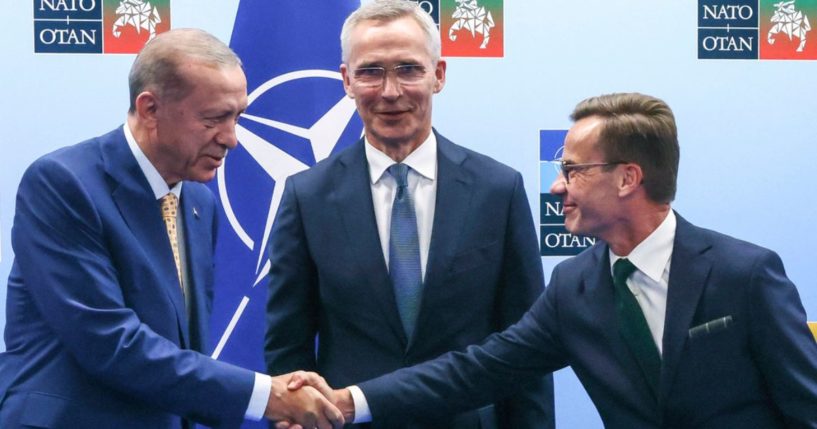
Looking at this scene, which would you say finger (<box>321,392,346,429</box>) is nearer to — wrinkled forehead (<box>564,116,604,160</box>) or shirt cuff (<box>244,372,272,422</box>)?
shirt cuff (<box>244,372,272,422</box>)

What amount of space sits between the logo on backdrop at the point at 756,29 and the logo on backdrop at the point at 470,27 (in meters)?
0.77

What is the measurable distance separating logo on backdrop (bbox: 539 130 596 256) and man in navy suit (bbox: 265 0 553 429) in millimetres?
1316

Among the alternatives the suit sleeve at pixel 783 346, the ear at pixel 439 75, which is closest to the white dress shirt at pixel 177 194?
the ear at pixel 439 75

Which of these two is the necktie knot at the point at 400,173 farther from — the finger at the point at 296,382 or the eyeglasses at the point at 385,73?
the finger at the point at 296,382

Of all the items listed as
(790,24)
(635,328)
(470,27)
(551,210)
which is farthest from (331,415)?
(790,24)

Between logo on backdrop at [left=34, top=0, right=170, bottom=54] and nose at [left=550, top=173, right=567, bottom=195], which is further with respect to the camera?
logo on backdrop at [left=34, top=0, right=170, bottom=54]

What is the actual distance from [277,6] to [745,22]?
1.81m

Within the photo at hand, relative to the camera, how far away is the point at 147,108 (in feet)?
8.46

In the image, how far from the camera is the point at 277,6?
3613mm

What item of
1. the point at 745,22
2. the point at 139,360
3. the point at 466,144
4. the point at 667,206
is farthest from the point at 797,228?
the point at 139,360

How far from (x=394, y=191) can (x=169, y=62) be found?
622 mm

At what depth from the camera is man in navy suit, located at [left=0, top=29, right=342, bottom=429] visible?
242 centimetres

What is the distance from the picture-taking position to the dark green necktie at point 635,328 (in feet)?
7.97

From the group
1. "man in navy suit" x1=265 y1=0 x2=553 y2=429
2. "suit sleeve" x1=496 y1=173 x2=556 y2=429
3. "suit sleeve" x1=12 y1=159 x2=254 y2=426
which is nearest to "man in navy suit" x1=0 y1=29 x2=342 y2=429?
"suit sleeve" x1=12 y1=159 x2=254 y2=426
